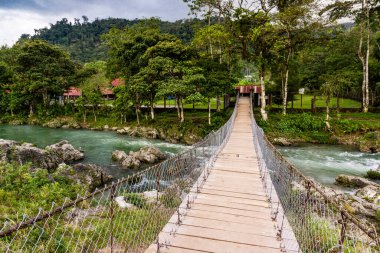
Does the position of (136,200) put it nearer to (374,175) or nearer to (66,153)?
(66,153)

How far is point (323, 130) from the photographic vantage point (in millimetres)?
15984

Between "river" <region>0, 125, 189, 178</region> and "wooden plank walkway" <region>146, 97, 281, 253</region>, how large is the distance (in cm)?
585

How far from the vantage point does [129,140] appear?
16.5 m

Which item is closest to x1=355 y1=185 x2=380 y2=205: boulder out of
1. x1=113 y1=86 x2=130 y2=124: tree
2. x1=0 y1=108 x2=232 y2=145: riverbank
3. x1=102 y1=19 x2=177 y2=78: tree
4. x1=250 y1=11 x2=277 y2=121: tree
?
x1=0 y1=108 x2=232 y2=145: riverbank

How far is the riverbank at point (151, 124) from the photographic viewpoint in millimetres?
16312

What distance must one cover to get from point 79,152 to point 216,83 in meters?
8.49

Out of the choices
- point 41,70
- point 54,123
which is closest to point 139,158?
point 54,123

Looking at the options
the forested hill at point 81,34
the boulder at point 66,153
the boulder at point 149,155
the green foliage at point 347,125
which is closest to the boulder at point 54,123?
the boulder at point 66,153

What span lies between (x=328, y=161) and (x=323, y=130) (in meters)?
4.68

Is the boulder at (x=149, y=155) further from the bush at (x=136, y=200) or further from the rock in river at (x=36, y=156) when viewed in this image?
the bush at (x=136, y=200)

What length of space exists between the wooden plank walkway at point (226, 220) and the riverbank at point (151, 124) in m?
10.2

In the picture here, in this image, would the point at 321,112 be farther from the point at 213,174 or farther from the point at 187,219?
the point at 187,219

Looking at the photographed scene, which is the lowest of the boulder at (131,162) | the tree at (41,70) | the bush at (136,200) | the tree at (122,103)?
the boulder at (131,162)

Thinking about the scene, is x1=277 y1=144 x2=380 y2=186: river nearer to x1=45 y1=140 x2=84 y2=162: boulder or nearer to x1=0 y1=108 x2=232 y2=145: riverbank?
x1=0 y1=108 x2=232 y2=145: riverbank
